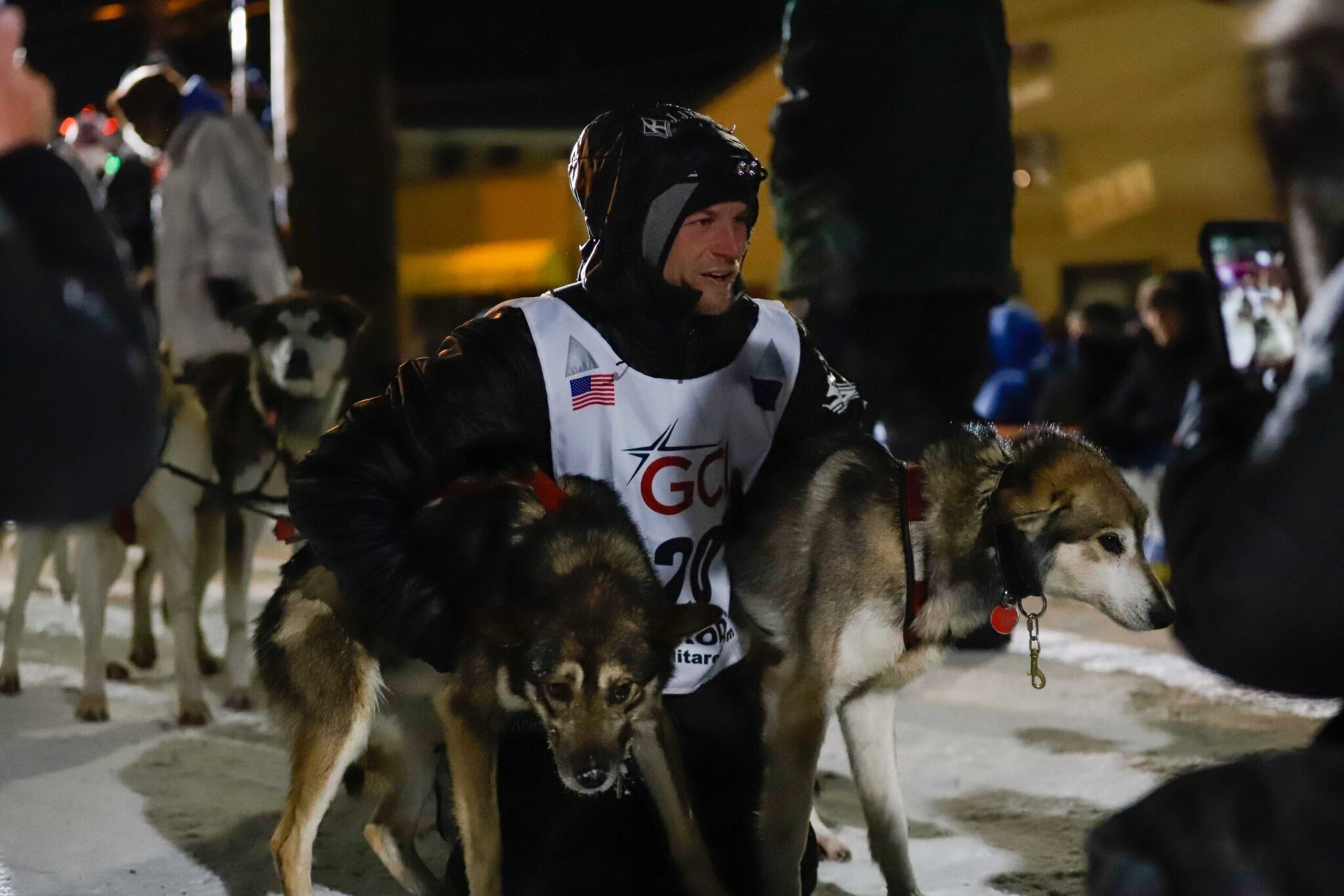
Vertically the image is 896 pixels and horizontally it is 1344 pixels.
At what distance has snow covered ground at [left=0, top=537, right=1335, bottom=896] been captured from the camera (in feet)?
10.8

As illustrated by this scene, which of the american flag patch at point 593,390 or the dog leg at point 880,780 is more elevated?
the american flag patch at point 593,390

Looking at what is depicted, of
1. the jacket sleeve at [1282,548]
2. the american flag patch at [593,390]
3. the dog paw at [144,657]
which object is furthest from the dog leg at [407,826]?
the dog paw at [144,657]

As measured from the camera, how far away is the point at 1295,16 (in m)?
1.25

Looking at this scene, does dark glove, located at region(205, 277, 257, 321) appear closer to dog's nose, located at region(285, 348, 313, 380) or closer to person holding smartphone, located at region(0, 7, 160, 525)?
dog's nose, located at region(285, 348, 313, 380)

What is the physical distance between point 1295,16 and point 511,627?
5.81ft

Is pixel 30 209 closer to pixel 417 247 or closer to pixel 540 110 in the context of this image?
pixel 417 247

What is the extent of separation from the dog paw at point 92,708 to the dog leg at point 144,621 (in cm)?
80

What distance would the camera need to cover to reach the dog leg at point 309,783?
112 inches

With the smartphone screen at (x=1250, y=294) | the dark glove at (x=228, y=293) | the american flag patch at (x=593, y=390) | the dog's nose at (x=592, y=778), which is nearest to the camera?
the smartphone screen at (x=1250, y=294)

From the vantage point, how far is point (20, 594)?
517 centimetres

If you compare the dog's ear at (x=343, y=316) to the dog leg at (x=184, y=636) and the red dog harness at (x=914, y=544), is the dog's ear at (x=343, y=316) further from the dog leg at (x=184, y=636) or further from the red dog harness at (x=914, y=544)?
the red dog harness at (x=914, y=544)

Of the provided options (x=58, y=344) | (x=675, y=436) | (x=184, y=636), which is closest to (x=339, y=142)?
(x=184, y=636)

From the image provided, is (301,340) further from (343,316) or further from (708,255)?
(708,255)

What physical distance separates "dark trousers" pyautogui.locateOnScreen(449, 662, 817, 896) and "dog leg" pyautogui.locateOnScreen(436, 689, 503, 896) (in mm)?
238
